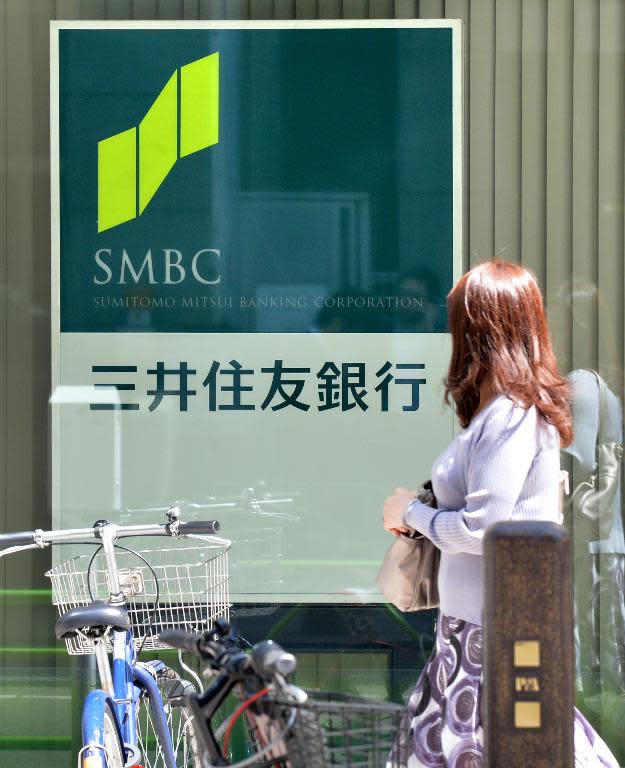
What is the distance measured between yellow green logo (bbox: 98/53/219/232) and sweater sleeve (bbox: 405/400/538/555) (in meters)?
2.61

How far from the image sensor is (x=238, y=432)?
5016 millimetres

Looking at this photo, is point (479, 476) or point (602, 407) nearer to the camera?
point (479, 476)

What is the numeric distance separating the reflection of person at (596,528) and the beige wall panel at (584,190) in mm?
185

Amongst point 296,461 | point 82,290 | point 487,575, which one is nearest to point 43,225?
point 82,290

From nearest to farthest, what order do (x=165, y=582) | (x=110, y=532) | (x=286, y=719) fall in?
(x=286, y=719) → (x=110, y=532) → (x=165, y=582)

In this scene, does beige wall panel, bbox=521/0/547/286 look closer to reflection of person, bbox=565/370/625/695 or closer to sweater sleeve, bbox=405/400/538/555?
reflection of person, bbox=565/370/625/695

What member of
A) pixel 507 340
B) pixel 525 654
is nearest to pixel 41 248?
pixel 507 340

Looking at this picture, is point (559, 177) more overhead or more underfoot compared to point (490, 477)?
more overhead

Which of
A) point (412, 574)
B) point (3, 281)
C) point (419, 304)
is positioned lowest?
point (412, 574)

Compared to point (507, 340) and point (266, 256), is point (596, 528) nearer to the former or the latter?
point (266, 256)

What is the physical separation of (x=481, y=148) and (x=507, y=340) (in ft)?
7.58

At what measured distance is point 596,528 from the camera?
16.7 feet

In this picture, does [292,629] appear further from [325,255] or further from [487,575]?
[487,575]

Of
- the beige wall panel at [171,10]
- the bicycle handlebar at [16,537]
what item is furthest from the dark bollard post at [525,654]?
the beige wall panel at [171,10]
